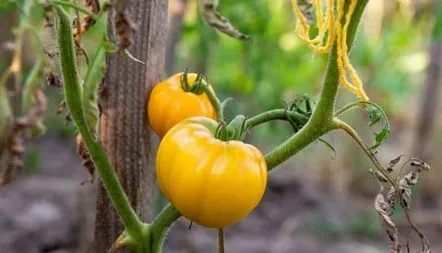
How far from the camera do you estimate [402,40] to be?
179 inches

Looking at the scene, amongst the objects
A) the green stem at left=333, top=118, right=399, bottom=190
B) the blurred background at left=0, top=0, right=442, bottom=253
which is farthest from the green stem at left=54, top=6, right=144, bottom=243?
the blurred background at left=0, top=0, right=442, bottom=253

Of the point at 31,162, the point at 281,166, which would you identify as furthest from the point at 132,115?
the point at 31,162

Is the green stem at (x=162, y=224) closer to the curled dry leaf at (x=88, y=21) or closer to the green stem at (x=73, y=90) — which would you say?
the green stem at (x=73, y=90)

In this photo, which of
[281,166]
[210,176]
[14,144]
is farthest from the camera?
[281,166]

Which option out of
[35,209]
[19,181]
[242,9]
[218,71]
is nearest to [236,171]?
[242,9]

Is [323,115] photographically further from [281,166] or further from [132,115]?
[281,166]

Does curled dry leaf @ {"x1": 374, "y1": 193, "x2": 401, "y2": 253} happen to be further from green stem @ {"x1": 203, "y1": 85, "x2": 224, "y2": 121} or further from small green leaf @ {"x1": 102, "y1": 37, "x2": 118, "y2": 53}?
small green leaf @ {"x1": 102, "y1": 37, "x2": 118, "y2": 53}

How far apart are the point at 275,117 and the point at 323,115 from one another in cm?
9

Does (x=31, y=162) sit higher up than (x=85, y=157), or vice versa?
(x=85, y=157)

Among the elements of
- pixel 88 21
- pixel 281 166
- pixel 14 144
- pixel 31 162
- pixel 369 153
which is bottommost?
pixel 31 162

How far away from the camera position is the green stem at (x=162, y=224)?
1046mm

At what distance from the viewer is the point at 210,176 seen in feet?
3.08

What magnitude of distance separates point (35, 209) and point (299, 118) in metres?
2.47

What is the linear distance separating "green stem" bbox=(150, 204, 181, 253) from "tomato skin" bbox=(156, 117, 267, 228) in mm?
70
